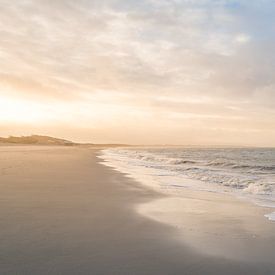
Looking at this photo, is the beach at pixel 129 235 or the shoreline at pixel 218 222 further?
the shoreline at pixel 218 222

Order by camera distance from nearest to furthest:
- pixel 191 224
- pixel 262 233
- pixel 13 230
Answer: pixel 13 230
pixel 262 233
pixel 191 224

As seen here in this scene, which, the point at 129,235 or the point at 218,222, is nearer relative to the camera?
the point at 129,235

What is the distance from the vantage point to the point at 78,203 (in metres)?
10.6

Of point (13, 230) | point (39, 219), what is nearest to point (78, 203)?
point (39, 219)

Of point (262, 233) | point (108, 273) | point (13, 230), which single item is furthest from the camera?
point (262, 233)

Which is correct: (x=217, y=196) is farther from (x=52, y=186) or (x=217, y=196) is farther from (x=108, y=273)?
(x=108, y=273)

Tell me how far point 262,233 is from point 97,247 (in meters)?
3.72

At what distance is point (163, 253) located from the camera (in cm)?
617

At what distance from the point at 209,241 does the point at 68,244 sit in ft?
8.84

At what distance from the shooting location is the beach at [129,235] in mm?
5484

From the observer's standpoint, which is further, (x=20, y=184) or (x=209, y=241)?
(x=20, y=184)

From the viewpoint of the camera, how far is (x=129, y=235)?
720 cm

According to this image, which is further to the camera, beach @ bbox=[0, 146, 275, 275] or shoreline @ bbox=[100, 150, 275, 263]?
shoreline @ bbox=[100, 150, 275, 263]

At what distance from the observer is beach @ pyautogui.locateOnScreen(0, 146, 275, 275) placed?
5484 millimetres
